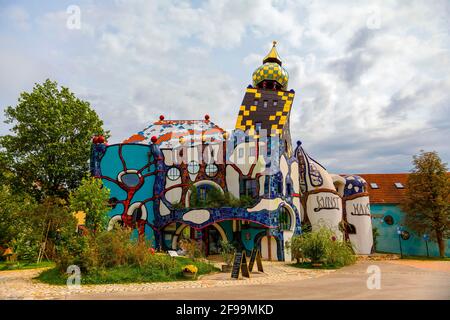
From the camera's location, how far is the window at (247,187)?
63.2 feet

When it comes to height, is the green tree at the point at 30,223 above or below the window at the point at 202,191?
below

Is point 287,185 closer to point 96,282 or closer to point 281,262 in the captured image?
point 281,262

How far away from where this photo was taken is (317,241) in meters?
15.0

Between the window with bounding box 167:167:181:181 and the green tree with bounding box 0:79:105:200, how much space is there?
525cm

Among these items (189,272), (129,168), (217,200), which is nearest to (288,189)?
(217,200)

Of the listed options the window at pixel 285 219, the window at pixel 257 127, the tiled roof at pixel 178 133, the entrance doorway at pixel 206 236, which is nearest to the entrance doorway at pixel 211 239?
the entrance doorway at pixel 206 236

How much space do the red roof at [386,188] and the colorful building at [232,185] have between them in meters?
4.08

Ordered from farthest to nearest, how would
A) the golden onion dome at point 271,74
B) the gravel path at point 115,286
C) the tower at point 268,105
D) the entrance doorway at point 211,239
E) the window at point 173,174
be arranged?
1. the golden onion dome at point 271,74
2. the tower at point 268,105
3. the window at point 173,174
4. the entrance doorway at point 211,239
5. the gravel path at point 115,286

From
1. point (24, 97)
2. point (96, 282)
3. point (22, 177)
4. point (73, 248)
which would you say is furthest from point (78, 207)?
point (24, 97)

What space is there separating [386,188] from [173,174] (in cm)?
1680

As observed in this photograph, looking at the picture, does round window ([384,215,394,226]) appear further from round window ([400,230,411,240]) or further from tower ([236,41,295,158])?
tower ([236,41,295,158])

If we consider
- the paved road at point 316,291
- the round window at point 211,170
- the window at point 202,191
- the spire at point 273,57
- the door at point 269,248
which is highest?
the spire at point 273,57

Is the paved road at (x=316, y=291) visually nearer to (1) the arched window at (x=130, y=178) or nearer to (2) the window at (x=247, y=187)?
(2) the window at (x=247, y=187)

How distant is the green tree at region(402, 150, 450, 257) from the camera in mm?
21359
